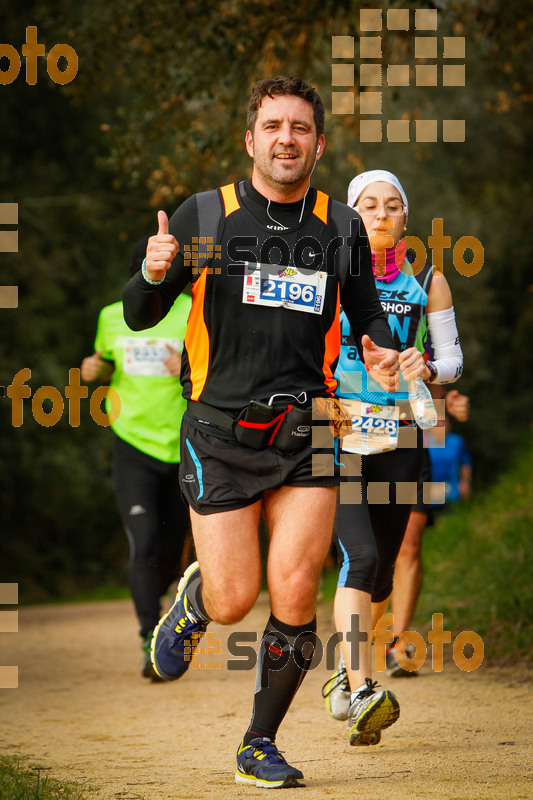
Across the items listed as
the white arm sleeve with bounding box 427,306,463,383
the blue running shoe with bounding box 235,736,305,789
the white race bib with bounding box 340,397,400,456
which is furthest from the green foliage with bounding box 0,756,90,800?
the white arm sleeve with bounding box 427,306,463,383

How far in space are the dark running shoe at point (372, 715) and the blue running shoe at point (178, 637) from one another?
736 millimetres

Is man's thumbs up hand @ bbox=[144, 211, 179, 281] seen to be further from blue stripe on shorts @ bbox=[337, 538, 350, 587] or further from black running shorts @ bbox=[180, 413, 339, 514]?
blue stripe on shorts @ bbox=[337, 538, 350, 587]

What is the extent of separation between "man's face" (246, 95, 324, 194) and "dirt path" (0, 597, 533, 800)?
7.37 feet

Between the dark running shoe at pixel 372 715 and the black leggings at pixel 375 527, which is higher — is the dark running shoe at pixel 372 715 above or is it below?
below

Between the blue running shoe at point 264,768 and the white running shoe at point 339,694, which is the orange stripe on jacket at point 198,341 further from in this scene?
the white running shoe at point 339,694

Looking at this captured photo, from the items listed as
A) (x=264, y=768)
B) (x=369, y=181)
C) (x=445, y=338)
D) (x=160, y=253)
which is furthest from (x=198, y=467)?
(x=369, y=181)

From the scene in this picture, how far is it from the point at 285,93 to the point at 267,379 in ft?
3.65

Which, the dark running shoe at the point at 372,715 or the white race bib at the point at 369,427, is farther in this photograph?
the white race bib at the point at 369,427

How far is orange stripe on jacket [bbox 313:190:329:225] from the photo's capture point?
4238 millimetres

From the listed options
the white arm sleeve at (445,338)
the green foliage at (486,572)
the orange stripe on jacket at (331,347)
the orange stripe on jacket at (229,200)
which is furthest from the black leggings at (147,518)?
the orange stripe on jacket at (229,200)

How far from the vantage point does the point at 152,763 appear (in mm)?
4625

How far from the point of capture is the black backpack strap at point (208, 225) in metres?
4.12

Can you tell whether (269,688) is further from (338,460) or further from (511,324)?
(511,324)

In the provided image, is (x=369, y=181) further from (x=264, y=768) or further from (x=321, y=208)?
(x=264, y=768)
